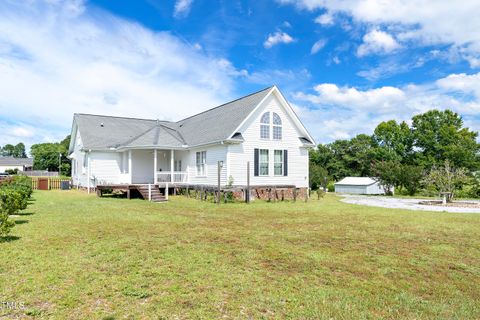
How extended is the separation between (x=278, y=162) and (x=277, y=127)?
2.24 m

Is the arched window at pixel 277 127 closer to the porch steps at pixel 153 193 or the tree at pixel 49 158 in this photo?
the porch steps at pixel 153 193

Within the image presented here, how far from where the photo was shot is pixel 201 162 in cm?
2167

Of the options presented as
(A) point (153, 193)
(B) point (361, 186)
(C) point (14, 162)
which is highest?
(C) point (14, 162)

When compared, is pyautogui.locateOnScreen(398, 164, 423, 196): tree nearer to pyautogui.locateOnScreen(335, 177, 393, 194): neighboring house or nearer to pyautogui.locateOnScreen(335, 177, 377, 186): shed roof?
pyautogui.locateOnScreen(335, 177, 393, 194): neighboring house

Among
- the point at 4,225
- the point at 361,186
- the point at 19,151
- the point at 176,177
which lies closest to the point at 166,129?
the point at 176,177

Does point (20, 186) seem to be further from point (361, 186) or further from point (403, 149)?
point (403, 149)

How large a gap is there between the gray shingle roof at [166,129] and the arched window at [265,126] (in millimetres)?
1035

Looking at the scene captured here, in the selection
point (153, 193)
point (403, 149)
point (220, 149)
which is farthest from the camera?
point (403, 149)

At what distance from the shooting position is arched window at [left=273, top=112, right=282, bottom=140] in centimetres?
2077

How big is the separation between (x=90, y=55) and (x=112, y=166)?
34.7ft

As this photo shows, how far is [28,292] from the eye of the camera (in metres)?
4.22

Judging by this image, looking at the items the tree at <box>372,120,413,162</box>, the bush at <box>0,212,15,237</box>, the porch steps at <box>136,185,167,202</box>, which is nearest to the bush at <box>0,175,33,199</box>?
the bush at <box>0,212,15,237</box>

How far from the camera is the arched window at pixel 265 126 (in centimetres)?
2027

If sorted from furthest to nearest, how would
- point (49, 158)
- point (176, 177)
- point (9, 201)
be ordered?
point (49, 158)
point (176, 177)
point (9, 201)
